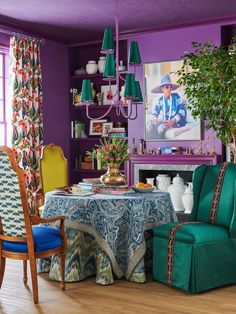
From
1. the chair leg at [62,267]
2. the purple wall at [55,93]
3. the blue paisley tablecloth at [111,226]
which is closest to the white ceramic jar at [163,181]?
→ the purple wall at [55,93]

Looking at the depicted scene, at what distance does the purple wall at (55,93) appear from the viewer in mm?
8039

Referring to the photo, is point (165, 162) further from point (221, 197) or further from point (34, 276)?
point (34, 276)

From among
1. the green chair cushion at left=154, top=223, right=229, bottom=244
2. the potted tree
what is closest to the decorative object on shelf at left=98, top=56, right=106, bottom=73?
the potted tree

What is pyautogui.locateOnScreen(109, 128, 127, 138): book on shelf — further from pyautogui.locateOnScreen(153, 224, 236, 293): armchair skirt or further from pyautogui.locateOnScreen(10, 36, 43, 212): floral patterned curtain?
pyautogui.locateOnScreen(153, 224, 236, 293): armchair skirt

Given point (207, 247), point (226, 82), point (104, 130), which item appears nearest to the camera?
point (207, 247)

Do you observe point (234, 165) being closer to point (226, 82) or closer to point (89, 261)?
point (226, 82)

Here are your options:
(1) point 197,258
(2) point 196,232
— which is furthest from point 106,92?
(1) point 197,258

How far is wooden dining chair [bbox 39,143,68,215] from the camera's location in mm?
6133

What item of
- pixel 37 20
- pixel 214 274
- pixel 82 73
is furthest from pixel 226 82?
pixel 82 73

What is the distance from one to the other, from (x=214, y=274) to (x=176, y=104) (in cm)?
371

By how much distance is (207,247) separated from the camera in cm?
410

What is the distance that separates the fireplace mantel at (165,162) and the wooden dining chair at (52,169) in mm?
1576

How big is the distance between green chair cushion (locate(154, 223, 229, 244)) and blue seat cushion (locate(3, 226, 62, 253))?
0.87m

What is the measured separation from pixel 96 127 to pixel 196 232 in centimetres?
457
